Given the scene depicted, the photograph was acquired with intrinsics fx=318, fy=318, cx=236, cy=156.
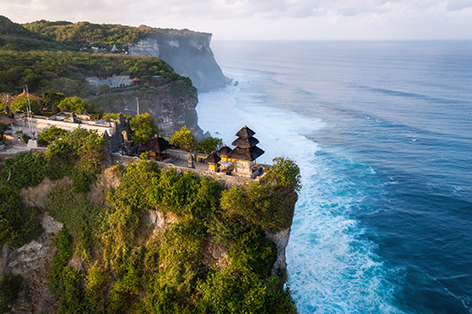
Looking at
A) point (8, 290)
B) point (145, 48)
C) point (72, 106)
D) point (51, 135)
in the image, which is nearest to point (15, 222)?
point (8, 290)

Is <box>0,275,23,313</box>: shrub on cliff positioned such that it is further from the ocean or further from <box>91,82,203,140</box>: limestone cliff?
<box>91,82,203,140</box>: limestone cliff

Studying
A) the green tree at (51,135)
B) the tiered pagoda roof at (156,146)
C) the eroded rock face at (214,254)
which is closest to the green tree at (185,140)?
the tiered pagoda roof at (156,146)

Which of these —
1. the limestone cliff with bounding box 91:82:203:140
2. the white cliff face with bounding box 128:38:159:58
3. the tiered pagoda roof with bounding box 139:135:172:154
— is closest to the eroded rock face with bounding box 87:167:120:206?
the tiered pagoda roof with bounding box 139:135:172:154

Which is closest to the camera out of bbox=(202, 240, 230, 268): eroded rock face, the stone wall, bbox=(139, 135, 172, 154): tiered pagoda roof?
bbox=(202, 240, 230, 268): eroded rock face

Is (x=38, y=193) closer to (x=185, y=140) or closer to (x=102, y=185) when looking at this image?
(x=102, y=185)

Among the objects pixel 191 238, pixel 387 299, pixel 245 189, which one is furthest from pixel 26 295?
pixel 387 299

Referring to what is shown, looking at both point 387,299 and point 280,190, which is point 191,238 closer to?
point 280,190

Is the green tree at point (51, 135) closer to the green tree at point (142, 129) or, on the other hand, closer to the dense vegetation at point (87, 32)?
the green tree at point (142, 129)

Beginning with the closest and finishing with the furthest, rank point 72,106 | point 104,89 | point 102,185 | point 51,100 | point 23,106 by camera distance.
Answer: point 102,185
point 23,106
point 72,106
point 51,100
point 104,89
